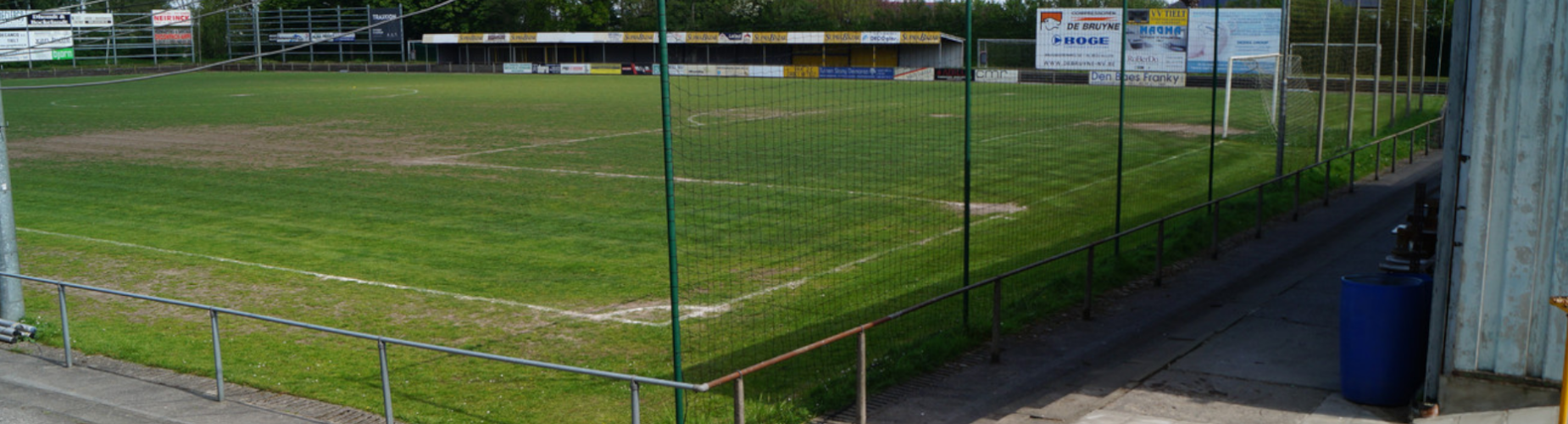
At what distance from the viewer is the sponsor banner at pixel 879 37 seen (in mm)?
43144

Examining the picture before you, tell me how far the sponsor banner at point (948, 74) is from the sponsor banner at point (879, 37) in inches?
311

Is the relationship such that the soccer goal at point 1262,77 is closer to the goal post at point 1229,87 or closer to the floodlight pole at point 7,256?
the goal post at point 1229,87

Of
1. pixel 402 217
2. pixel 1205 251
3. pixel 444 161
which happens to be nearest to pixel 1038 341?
pixel 1205 251

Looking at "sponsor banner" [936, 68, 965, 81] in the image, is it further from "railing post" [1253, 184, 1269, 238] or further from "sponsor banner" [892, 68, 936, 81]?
"railing post" [1253, 184, 1269, 238]

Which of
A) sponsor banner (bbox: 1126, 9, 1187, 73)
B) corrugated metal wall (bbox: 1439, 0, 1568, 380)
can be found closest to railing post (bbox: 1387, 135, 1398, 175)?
sponsor banner (bbox: 1126, 9, 1187, 73)

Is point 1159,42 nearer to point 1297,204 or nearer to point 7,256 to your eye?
A: point 1297,204

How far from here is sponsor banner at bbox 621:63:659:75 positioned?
77.9 m

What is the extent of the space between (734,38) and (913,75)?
35.7 metres

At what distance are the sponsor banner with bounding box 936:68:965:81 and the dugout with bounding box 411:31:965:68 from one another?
123cm

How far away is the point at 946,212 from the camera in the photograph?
1933 cm

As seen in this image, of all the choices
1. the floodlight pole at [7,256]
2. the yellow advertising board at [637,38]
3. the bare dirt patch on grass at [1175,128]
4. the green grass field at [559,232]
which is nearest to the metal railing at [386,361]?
the green grass field at [559,232]

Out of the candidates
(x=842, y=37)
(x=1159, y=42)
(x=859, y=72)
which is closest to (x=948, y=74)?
(x=859, y=72)

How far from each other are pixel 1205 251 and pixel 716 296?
19.8 feet

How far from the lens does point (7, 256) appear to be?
1184 centimetres
